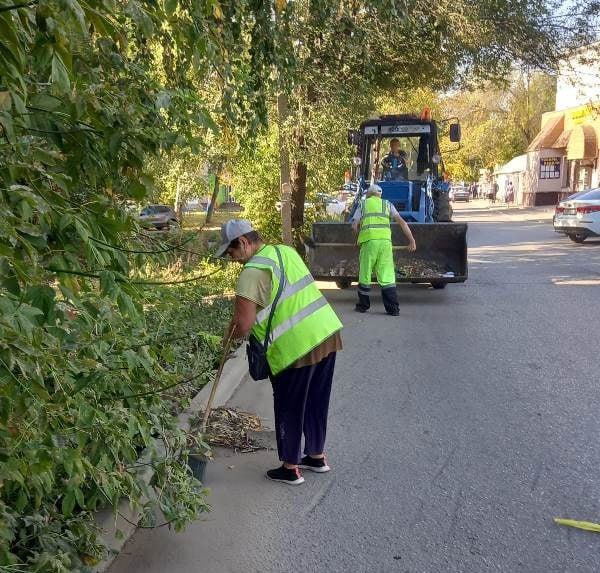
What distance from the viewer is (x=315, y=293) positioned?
4105 mm

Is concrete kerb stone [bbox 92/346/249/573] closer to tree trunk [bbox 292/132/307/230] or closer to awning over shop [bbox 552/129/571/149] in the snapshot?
tree trunk [bbox 292/132/307/230]

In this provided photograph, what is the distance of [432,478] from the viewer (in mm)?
4227

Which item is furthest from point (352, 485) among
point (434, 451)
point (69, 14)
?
point (69, 14)

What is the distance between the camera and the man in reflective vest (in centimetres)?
385

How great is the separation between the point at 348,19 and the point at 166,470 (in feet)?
16.8

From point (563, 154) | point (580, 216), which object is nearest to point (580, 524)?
point (580, 216)

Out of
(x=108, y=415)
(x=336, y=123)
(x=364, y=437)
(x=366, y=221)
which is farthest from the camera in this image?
(x=336, y=123)

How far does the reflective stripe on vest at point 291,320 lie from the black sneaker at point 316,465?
28.4 inches

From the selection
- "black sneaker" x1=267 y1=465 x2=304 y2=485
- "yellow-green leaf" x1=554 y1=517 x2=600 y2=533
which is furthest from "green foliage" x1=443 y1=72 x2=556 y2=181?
"yellow-green leaf" x1=554 y1=517 x2=600 y2=533

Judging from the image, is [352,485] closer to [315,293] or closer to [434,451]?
[434,451]

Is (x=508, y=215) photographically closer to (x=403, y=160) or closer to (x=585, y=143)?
(x=585, y=143)

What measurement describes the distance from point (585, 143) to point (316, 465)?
116 feet

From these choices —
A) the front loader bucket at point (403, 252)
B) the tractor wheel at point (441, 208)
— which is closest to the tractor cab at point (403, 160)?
the tractor wheel at point (441, 208)

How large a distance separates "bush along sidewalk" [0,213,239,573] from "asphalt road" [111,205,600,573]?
0.47m
